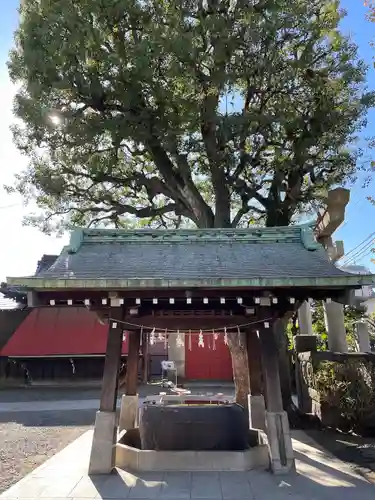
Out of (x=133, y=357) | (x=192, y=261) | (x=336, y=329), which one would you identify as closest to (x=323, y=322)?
(x=336, y=329)

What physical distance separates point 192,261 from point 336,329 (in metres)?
6.05

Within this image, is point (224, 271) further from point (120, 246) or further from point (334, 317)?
point (334, 317)

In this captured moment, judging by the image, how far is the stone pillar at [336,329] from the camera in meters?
10.5

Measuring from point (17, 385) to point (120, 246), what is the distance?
13.1 m

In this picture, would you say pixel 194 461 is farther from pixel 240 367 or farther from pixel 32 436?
pixel 32 436

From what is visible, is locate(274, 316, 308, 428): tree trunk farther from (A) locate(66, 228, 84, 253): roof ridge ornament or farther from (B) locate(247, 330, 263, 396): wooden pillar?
(A) locate(66, 228, 84, 253): roof ridge ornament

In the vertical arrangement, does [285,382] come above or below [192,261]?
below

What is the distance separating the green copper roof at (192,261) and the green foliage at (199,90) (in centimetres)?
263

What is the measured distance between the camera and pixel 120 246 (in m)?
7.53

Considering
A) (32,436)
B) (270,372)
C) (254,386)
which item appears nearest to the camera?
(270,372)

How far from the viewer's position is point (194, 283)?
18.5 ft

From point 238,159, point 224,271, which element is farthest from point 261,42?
point 224,271

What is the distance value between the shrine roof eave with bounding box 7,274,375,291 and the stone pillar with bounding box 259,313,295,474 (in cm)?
120

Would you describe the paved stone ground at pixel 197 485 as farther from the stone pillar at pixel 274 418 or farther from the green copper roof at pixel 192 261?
the green copper roof at pixel 192 261
